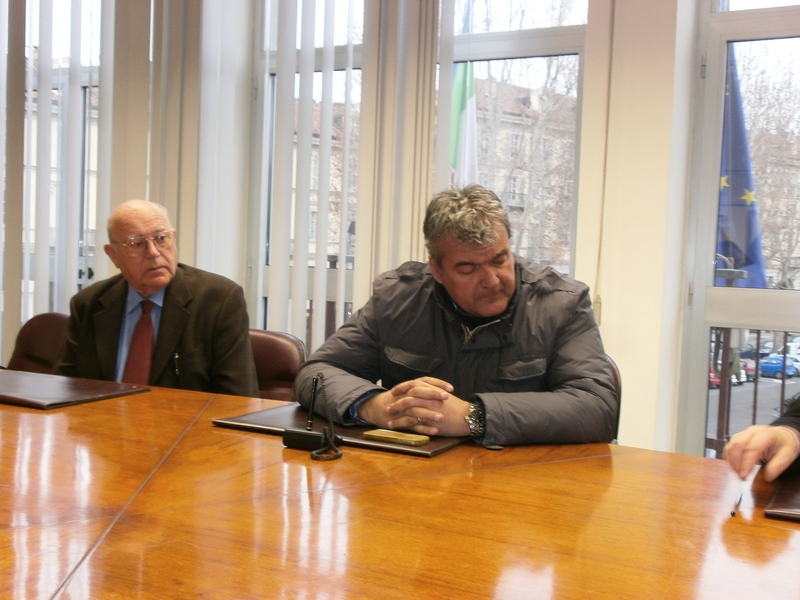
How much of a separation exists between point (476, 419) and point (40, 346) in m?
2.34

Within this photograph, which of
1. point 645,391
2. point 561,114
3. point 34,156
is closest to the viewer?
point 645,391

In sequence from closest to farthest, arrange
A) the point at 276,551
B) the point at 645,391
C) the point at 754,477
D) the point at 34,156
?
the point at 276,551, the point at 754,477, the point at 645,391, the point at 34,156

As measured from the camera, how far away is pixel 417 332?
220 cm

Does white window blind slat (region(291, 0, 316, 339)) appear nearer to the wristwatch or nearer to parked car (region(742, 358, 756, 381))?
parked car (region(742, 358, 756, 381))

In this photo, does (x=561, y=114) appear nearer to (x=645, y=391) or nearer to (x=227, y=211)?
(x=645, y=391)

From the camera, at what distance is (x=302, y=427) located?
1.77m

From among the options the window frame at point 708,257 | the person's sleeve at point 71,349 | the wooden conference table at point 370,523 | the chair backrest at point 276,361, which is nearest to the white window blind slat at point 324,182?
the chair backrest at point 276,361

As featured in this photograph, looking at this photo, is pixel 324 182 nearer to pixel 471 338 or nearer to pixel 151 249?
pixel 151 249

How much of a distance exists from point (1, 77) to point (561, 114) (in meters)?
3.51

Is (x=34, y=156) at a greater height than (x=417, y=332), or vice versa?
(x=34, y=156)

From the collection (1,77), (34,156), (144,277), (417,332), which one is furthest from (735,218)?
(1,77)

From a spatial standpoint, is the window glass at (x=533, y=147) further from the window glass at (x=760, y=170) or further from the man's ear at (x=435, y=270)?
the man's ear at (x=435, y=270)

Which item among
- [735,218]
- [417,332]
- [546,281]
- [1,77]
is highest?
[1,77]

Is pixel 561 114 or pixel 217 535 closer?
pixel 217 535
